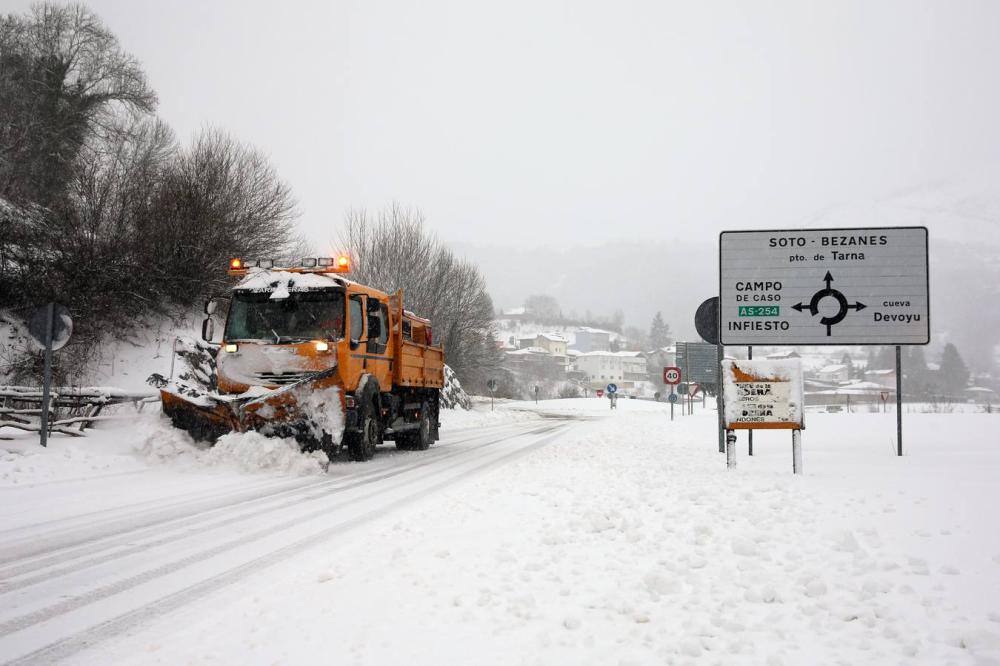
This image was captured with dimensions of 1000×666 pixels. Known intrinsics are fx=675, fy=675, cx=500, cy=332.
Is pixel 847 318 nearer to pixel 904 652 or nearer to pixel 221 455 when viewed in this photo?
pixel 904 652

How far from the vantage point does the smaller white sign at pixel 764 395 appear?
9.59m

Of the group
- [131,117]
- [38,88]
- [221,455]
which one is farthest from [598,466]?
[131,117]

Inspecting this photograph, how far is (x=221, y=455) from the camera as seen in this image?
10.4 meters

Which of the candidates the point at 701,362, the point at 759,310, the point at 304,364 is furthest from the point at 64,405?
the point at 701,362

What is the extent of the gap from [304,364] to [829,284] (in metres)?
8.83

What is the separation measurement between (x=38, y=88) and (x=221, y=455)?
25444mm

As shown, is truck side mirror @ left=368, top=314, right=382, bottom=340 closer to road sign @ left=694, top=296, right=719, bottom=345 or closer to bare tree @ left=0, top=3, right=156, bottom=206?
road sign @ left=694, top=296, right=719, bottom=345

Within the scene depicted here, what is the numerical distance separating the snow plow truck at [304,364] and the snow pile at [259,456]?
0.27m

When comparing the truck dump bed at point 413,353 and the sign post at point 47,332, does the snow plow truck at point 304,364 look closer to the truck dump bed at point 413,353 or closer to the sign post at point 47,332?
the truck dump bed at point 413,353

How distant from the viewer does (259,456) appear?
A: 33.8ft

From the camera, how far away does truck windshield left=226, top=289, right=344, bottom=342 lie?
11430 mm

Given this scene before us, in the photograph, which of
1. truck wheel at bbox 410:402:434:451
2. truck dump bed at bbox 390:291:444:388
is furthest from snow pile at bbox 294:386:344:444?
truck wheel at bbox 410:402:434:451

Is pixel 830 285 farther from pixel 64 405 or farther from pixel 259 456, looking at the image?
Result: pixel 64 405

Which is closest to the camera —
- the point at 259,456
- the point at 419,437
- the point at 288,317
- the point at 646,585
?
the point at 646,585
